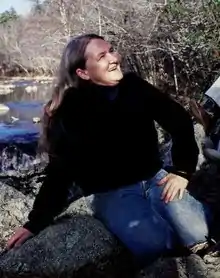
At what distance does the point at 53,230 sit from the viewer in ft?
9.70

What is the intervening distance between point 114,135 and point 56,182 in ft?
1.29

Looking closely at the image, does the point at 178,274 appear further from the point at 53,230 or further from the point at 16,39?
the point at 16,39

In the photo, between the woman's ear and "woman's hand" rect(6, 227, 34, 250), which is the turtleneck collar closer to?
the woman's ear

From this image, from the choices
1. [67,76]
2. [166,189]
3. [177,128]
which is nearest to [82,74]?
[67,76]

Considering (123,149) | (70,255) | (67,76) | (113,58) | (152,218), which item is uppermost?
(113,58)

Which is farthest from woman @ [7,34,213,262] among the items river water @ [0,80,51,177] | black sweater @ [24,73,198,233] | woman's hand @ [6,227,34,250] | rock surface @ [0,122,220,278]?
river water @ [0,80,51,177]

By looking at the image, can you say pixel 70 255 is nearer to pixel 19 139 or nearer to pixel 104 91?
pixel 104 91

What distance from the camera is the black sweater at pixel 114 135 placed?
101 inches

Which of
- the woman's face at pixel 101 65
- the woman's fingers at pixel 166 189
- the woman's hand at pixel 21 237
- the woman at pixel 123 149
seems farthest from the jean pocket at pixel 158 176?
the woman's hand at pixel 21 237

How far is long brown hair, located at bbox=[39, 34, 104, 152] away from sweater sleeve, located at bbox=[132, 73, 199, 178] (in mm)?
362

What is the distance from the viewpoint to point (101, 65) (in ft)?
8.55

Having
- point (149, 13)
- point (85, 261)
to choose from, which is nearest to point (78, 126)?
point (85, 261)

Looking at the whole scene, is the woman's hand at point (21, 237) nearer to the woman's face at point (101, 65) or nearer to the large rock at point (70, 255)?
the large rock at point (70, 255)

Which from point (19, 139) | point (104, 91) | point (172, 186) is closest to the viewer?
point (172, 186)
